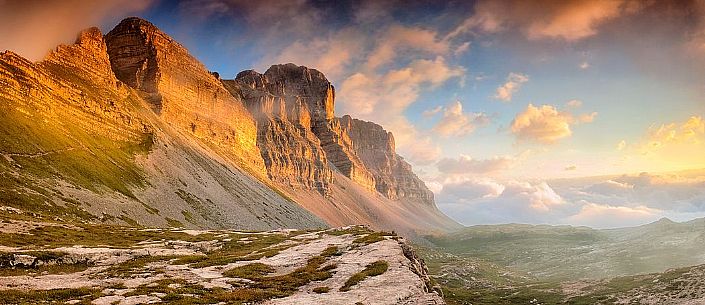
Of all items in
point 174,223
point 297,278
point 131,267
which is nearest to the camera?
point 297,278

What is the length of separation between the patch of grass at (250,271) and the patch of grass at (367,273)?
9.42m

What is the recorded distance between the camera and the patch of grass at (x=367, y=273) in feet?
101

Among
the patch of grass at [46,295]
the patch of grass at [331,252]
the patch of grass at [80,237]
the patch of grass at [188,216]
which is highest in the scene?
the patch of grass at [188,216]

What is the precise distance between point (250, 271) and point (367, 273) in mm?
11966

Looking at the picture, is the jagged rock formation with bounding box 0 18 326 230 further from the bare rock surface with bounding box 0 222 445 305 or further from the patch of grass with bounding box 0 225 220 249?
the bare rock surface with bounding box 0 222 445 305

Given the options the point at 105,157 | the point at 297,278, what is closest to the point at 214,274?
the point at 297,278

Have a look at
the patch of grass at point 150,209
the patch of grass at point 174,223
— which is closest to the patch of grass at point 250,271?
the patch of grass at point 174,223

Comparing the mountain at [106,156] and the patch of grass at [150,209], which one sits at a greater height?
the mountain at [106,156]

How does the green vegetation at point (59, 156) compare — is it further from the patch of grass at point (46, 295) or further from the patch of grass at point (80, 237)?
the patch of grass at point (46, 295)

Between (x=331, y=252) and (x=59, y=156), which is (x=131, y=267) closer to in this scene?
(x=331, y=252)

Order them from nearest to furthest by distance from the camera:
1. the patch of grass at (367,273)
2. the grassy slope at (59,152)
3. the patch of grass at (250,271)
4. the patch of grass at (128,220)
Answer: the patch of grass at (367,273) → the patch of grass at (250,271) → the grassy slope at (59,152) → the patch of grass at (128,220)

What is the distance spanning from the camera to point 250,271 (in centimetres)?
Result: 3800

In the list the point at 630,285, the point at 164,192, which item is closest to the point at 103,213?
the point at 164,192

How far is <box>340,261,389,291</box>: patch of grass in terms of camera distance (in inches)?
1213
